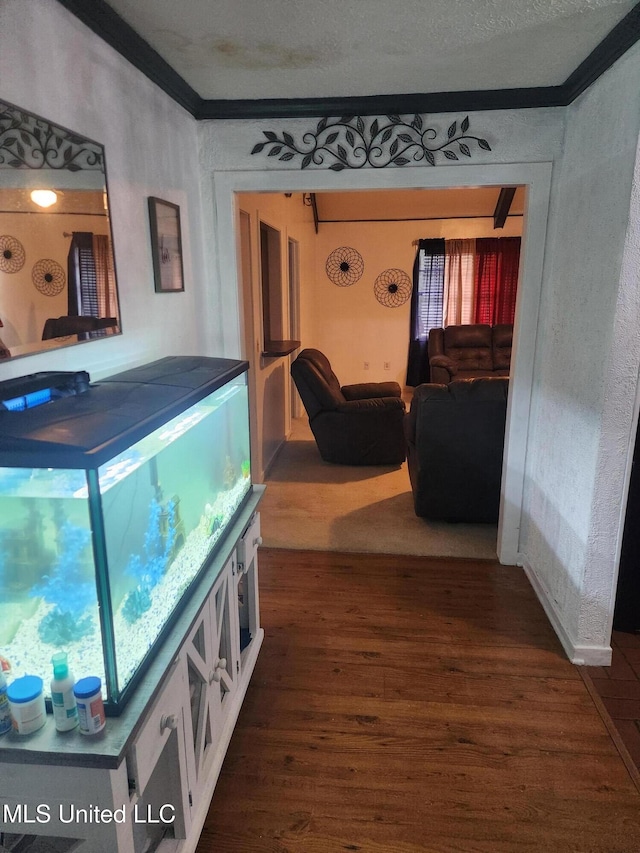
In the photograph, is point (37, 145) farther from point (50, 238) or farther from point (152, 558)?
point (152, 558)

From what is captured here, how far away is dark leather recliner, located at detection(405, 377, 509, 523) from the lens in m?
3.41

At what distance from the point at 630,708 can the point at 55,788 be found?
2.01 m

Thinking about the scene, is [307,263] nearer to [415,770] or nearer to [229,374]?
[229,374]

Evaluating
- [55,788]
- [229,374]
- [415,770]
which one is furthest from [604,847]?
[229,374]

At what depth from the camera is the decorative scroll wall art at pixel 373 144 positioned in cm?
271

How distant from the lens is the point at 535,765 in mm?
1889

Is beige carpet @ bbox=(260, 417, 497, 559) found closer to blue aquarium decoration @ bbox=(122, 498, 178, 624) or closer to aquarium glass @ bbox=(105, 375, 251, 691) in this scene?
aquarium glass @ bbox=(105, 375, 251, 691)

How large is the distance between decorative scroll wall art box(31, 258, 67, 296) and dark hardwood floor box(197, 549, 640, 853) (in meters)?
1.59

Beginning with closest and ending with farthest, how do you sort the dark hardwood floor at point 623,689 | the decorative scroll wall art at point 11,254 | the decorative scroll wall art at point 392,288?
the decorative scroll wall art at point 11,254 → the dark hardwood floor at point 623,689 → the decorative scroll wall art at point 392,288

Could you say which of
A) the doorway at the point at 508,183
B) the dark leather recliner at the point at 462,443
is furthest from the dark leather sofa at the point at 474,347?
the doorway at the point at 508,183

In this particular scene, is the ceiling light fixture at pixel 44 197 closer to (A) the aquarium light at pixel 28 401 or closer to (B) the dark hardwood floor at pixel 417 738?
(A) the aquarium light at pixel 28 401

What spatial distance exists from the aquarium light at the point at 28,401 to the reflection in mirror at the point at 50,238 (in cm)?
13

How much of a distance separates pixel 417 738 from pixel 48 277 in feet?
6.22

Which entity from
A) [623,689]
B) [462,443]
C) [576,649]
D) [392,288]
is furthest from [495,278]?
[623,689]
